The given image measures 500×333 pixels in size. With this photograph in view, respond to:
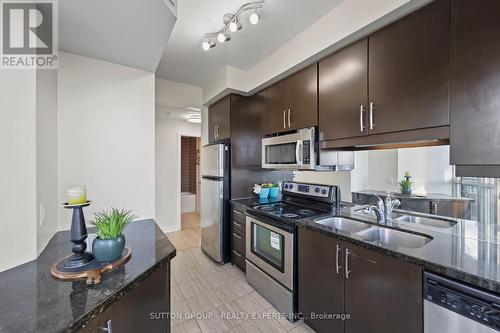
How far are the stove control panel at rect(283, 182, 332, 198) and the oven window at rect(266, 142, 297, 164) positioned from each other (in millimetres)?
416

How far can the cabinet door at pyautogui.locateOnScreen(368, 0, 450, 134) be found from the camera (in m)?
1.25

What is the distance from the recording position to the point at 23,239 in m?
1.06

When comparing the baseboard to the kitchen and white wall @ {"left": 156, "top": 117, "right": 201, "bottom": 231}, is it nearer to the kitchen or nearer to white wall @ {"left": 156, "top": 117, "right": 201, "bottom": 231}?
white wall @ {"left": 156, "top": 117, "right": 201, "bottom": 231}

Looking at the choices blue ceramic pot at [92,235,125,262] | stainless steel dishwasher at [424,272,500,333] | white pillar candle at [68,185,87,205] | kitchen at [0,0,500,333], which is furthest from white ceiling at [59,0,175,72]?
stainless steel dishwasher at [424,272,500,333]

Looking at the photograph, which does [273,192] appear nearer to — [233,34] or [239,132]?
[239,132]

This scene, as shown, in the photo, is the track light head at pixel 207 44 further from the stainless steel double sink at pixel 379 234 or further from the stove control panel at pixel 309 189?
the stainless steel double sink at pixel 379 234

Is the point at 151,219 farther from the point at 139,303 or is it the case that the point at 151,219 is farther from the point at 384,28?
the point at 384,28

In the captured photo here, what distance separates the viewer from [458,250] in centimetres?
117

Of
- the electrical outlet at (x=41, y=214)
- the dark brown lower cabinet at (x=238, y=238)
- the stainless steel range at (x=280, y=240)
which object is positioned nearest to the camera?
the electrical outlet at (x=41, y=214)

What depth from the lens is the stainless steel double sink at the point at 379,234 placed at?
1.44m

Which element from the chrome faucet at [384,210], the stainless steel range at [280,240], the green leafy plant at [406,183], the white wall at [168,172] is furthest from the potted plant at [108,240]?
the white wall at [168,172]

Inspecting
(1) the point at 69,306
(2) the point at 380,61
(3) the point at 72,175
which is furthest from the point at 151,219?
(2) the point at 380,61

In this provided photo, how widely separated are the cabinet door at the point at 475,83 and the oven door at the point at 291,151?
1021 millimetres

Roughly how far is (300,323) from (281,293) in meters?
0.27
